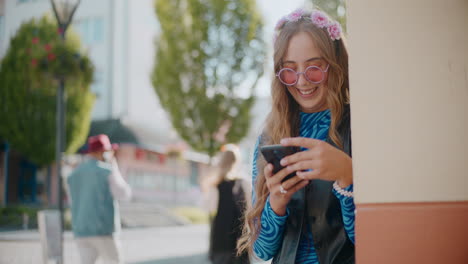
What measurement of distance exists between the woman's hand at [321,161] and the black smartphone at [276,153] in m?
0.04

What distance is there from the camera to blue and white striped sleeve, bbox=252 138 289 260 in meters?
1.79

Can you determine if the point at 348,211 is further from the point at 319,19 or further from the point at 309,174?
the point at 319,19

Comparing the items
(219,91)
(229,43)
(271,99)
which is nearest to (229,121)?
(219,91)

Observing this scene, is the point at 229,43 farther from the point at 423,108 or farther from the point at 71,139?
Result: the point at 423,108

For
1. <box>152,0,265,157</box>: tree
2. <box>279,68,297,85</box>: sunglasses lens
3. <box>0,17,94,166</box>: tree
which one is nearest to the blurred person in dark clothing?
<box>279,68,297,85</box>: sunglasses lens

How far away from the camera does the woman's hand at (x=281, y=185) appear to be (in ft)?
5.31

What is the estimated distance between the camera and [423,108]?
49.1 inches

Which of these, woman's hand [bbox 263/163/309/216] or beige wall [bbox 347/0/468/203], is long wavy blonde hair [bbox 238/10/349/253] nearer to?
woman's hand [bbox 263/163/309/216]

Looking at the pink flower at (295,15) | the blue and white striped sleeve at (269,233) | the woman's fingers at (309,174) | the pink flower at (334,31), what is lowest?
the blue and white striped sleeve at (269,233)

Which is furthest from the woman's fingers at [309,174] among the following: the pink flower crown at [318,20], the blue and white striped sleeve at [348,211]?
the pink flower crown at [318,20]

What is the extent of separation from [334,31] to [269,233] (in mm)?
790

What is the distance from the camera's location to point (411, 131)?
125 cm

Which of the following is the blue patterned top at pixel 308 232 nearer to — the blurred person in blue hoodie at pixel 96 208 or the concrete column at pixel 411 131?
the concrete column at pixel 411 131

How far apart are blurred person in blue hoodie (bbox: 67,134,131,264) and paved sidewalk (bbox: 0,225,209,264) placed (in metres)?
4.83
